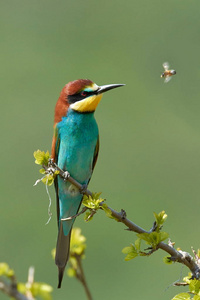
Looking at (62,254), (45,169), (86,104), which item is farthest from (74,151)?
(45,169)

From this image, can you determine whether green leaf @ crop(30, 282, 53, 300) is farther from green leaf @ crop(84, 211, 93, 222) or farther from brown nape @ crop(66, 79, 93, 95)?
brown nape @ crop(66, 79, 93, 95)

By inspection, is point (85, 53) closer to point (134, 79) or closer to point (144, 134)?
point (134, 79)

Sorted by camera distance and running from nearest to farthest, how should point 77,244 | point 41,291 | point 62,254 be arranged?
1. point 41,291
2. point 77,244
3. point 62,254

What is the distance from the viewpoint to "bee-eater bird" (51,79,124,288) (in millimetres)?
2057

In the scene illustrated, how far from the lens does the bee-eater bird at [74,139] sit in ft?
6.75

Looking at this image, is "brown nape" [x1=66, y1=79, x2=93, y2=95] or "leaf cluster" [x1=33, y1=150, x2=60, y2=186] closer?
"leaf cluster" [x1=33, y1=150, x2=60, y2=186]

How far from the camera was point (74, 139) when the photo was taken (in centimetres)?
207

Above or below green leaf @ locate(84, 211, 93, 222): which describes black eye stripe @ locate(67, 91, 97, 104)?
above

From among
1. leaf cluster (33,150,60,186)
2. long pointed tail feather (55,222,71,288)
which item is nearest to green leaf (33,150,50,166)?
leaf cluster (33,150,60,186)

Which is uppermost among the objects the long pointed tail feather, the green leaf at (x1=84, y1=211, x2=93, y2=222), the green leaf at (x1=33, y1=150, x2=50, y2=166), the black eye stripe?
the black eye stripe

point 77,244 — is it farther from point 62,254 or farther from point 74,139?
point 74,139

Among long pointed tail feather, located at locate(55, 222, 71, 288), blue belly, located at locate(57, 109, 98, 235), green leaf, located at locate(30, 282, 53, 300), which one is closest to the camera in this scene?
green leaf, located at locate(30, 282, 53, 300)

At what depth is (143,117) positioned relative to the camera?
5.13m

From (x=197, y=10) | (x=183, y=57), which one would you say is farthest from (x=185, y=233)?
(x=197, y=10)
